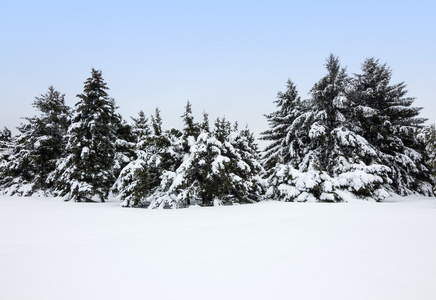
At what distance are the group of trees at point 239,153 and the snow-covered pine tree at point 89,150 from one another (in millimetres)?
67

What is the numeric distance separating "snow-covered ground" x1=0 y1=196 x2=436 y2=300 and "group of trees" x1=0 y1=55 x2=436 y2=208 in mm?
5693

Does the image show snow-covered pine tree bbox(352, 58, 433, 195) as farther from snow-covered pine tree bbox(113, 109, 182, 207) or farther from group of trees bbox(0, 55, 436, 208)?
snow-covered pine tree bbox(113, 109, 182, 207)

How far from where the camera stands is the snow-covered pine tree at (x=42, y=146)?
53.1ft

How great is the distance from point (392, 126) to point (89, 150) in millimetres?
22158

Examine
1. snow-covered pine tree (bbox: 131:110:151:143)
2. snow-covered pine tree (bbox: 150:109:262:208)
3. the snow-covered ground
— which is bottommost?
the snow-covered ground

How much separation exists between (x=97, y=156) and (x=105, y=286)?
43.7 ft

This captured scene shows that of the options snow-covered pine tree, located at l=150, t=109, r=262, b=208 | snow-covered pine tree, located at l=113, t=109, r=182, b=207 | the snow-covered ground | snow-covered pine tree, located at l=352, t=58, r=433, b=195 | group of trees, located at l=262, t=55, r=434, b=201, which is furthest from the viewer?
snow-covered pine tree, located at l=352, t=58, r=433, b=195

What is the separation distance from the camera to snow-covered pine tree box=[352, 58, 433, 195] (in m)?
16.0

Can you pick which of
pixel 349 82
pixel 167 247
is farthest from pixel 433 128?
pixel 167 247

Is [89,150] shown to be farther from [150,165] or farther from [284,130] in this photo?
[284,130]

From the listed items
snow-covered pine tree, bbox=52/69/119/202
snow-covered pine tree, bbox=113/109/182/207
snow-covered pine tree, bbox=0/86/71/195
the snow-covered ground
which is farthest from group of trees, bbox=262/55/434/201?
snow-covered pine tree, bbox=0/86/71/195

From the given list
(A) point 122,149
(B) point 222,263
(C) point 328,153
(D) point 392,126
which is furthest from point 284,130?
(B) point 222,263

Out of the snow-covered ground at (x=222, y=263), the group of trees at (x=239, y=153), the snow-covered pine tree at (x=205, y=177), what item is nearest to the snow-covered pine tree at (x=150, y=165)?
the group of trees at (x=239, y=153)

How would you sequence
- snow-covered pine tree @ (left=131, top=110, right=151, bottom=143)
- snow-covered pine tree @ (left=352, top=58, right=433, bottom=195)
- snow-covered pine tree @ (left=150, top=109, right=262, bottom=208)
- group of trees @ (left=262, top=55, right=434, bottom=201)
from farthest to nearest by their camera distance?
snow-covered pine tree @ (left=131, top=110, right=151, bottom=143)
snow-covered pine tree @ (left=352, top=58, right=433, bottom=195)
group of trees @ (left=262, top=55, right=434, bottom=201)
snow-covered pine tree @ (left=150, top=109, right=262, bottom=208)
